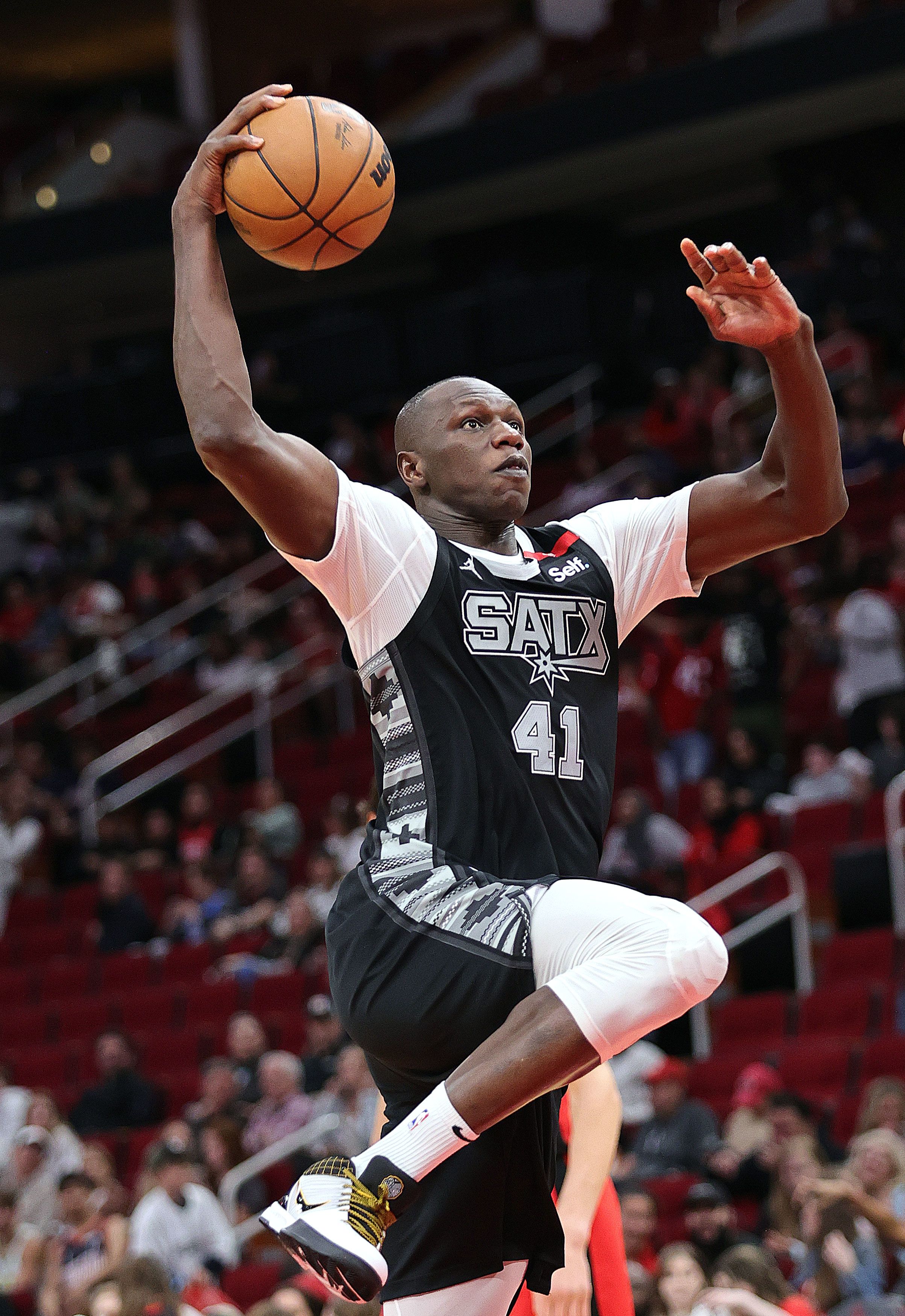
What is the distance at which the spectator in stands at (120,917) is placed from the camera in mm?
13977

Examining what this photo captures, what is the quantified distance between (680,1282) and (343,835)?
6.20 m

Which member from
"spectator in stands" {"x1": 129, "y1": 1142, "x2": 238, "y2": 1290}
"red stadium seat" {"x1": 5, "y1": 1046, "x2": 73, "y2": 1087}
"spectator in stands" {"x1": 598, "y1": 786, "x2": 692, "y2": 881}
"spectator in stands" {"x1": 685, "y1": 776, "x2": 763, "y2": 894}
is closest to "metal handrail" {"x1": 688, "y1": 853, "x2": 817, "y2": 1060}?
"spectator in stands" {"x1": 685, "y1": 776, "x2": 763, "y2": 894}

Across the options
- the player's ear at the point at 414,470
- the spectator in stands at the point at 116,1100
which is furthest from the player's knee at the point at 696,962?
the spectator in stands at the point at 116,1100

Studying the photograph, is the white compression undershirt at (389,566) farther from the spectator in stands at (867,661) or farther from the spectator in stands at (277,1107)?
the spectator in stands at (867,661)

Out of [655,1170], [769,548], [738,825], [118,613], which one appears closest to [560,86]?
[118,613]

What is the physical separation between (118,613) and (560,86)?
23.3 feet

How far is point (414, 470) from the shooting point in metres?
3.81

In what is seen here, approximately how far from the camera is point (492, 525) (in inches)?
147

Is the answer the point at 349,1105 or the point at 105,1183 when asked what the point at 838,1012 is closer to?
the point at 349,1105

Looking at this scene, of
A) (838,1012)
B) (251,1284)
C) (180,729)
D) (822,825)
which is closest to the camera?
(251,1284)

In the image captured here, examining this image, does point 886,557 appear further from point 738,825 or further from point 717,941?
point 717,941

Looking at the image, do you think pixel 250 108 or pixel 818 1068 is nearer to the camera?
pixel 250 108

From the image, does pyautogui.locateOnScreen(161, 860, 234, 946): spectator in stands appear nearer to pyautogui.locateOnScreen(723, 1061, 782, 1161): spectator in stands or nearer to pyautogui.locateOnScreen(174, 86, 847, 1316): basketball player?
pyautogui.locateOnScreen(723, 1061, 782, 1161): spectator in stands

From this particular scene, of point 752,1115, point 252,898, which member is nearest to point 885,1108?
point 752,1115
